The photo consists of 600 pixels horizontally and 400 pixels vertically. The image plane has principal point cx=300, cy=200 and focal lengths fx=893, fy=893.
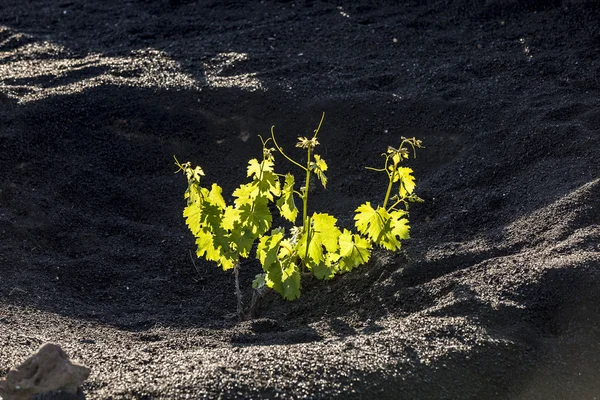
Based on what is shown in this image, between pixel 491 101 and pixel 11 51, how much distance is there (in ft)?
13.2

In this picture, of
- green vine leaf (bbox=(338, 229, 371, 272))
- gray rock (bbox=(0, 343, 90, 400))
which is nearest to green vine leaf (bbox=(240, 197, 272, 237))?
green vine leaf (bbox=(338, 229, 371, 272))

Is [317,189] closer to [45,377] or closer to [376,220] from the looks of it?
[376,220]

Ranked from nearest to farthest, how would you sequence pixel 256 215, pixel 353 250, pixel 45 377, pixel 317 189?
pixel 45 377, pixel 256 215, pixel 353 250, pixel 317 189

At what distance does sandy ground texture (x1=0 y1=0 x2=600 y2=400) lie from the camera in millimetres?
3141

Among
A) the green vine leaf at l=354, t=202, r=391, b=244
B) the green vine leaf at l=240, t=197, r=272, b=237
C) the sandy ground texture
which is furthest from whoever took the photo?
the green vine leaf at l=354, t=202, r=391, b=244

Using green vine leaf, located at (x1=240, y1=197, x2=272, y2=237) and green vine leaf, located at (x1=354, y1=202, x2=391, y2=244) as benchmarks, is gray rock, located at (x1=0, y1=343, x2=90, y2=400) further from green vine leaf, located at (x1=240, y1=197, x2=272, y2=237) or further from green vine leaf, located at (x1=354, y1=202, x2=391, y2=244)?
green vine leaf, located at (x1=354, y1=202, x2=391, y2=244)

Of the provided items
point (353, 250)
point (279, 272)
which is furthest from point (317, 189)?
point (279, 272)

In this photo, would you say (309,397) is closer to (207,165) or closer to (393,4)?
(207,165)

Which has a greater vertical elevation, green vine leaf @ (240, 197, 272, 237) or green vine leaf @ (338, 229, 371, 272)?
green vine leaf @ (240, 197, 272, 237)

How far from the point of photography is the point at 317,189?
17.3 feet

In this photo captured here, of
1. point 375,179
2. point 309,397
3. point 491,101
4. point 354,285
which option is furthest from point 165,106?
point 309,397

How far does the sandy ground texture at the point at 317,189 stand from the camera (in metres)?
3.14

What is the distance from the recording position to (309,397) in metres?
2.90

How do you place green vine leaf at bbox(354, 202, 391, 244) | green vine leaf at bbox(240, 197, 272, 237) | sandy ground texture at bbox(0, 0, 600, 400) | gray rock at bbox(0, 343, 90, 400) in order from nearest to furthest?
gray rock at bbox(0, 343, 90, 400) < sandy ground texture at bbox(0, 0, 600, 400) < green vine leaf at bbox(240, 197, 272, 237) < green vine leaf at bbox(354, 202, 391, 244)
